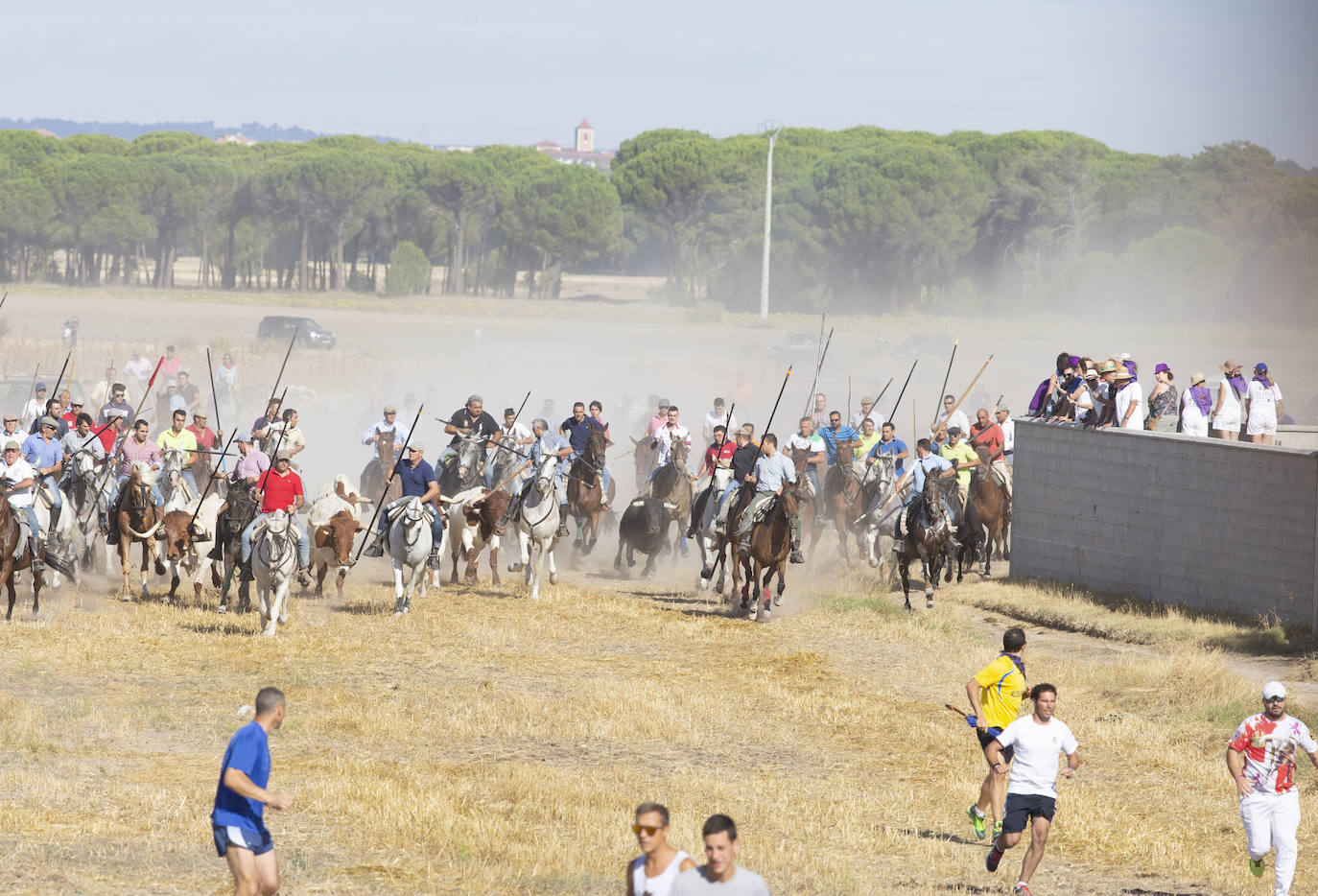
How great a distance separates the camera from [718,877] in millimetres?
7152

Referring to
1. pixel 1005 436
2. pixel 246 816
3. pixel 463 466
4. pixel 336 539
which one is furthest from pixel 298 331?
pixel 246 816

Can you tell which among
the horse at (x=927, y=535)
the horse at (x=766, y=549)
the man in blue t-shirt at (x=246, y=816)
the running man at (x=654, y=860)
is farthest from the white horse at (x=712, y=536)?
the running man at (x=654, y=860)

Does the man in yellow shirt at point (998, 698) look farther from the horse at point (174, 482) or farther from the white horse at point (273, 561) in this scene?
the horse at point (174, 482)

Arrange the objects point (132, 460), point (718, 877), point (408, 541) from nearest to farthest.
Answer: point (718, 877) < point (408, 541) < point (132, 460)

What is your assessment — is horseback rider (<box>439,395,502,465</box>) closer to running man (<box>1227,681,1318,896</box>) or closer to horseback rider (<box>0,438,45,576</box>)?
horseback rider (<box>0,438,45,576</box>)

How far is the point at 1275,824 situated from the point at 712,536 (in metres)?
13.3

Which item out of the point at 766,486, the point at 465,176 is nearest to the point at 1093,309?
the point at 465,176

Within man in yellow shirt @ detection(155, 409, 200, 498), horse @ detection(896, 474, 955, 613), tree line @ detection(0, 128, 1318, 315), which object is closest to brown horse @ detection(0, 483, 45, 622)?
man in yellow shirt @ detection(155, 409, 200, 498)

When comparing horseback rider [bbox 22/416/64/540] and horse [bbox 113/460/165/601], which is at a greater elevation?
horseback rider [bbox 22/416/64/540]

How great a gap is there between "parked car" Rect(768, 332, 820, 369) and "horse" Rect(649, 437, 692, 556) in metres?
34.2

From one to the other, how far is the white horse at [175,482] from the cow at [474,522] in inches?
145

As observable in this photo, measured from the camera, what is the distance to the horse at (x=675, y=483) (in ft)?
84.3

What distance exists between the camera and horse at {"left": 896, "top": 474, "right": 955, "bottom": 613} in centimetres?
2291

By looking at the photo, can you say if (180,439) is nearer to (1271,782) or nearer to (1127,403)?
(1127,403)
